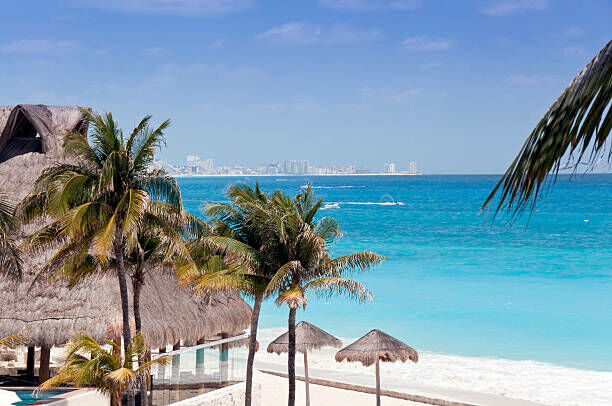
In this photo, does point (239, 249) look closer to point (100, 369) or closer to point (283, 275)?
point (283, 275)

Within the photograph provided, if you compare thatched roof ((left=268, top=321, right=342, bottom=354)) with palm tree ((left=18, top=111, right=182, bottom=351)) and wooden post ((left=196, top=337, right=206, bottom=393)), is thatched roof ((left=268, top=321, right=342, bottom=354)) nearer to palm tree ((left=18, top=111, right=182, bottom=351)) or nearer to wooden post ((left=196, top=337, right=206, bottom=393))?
wooden post ((left=196, top=337, right=206, bottom=393))

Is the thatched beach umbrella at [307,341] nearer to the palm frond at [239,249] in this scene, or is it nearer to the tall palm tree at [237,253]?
the tall palm tree at [237,253]

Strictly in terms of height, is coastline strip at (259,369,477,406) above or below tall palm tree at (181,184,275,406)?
below

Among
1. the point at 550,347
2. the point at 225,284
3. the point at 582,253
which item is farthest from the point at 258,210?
the point at 582,253

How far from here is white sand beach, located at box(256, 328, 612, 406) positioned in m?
18.8

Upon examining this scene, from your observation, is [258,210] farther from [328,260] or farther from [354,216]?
[354,216]

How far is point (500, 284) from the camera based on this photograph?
4103 centimetres

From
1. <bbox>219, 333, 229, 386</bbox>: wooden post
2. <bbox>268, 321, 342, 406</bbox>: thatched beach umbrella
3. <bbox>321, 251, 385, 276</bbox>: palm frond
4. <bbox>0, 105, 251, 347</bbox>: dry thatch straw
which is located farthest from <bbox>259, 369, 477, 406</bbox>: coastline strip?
<bbox>321, 251, 385, 276</bbox>: palm frond

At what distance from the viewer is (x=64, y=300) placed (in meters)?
12.7

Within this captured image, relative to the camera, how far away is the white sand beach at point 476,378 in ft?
61.6

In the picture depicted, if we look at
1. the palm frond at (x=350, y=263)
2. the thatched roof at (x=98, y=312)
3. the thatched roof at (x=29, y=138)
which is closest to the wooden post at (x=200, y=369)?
the thatched roof at (x=98, y=312)

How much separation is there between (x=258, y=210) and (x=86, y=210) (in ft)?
10.5

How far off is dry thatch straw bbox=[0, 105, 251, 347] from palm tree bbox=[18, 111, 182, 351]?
121 cm

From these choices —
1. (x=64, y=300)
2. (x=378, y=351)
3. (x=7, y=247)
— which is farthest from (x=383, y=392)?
(x=7, y=247)
